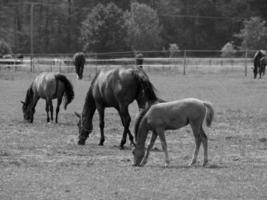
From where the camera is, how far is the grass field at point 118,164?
9.48m

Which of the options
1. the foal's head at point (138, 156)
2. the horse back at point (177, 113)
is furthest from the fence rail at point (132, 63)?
the foal's head at point (138, 156)

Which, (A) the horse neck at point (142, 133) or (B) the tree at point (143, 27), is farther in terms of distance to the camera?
(B) the tree at point (143, 27)

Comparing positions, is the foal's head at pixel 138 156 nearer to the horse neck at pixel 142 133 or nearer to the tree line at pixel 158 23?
the horse neck at pixel 142 133

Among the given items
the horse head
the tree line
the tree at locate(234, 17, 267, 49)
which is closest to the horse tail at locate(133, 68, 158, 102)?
the horse head

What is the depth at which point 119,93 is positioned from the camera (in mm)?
14781

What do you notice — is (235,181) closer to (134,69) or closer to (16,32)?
(134,69)

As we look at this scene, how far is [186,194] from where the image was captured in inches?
365

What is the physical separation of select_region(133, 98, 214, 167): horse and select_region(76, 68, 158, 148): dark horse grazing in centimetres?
151

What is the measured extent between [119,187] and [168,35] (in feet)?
281

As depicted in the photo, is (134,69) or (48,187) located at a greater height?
(134,69)

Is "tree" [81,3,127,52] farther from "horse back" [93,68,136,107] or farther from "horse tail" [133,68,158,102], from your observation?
"horse tail" [133,68,158,102]

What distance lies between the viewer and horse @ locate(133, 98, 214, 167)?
1188cm

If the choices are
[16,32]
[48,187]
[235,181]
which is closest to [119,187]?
[48,187]

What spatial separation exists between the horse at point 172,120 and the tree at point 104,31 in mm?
62764
